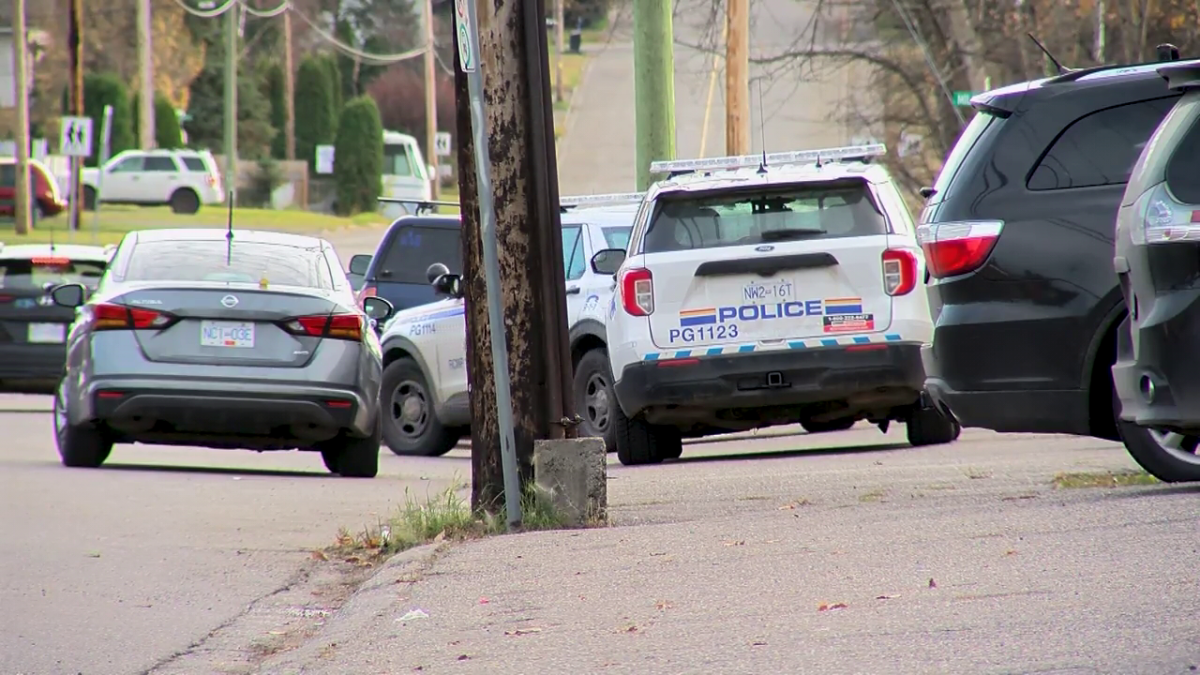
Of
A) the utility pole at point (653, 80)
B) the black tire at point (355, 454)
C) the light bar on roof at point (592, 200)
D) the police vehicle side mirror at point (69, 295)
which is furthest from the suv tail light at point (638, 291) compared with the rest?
the utility pole at point (653, 80)

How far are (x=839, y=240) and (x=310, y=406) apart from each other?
341cm

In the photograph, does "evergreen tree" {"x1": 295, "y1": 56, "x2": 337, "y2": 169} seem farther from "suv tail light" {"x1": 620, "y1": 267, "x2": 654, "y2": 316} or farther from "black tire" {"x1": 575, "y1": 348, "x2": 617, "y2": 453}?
"suv tail light" {"x1": 620, "y1": 267, "x2": 654, "y2": 316}

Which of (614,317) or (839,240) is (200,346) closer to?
(614,317)

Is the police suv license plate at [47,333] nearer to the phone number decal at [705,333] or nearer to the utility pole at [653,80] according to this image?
the utility pole at [653,80]

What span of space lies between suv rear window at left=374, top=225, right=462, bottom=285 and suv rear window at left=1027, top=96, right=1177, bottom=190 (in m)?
10.4

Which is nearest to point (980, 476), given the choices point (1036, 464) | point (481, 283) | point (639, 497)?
point (1036, 464)

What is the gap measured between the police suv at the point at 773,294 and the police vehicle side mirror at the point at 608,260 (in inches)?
30.5

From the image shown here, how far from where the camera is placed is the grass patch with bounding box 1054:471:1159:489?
34.1 feet

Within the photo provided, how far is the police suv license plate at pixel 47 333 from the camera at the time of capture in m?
21.7

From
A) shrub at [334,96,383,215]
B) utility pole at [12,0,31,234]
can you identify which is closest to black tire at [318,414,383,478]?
utility pole at [12,0,31,234]

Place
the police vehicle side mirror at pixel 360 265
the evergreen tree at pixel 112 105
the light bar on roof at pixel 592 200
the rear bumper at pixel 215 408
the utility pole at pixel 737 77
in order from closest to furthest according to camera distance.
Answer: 1. the rear bumper at pixel 215 408
2. the light bar on roof at pixel 592 200
3. the police vehicle side mirror at pixel 360 265
4. the utility pole at pixel 737 77
5. the evergreen tree at pixel 112 105

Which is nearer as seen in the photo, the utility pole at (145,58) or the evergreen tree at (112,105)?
the utility pole at (145,58)

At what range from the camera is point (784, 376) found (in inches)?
534

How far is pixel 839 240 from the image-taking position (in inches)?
530
